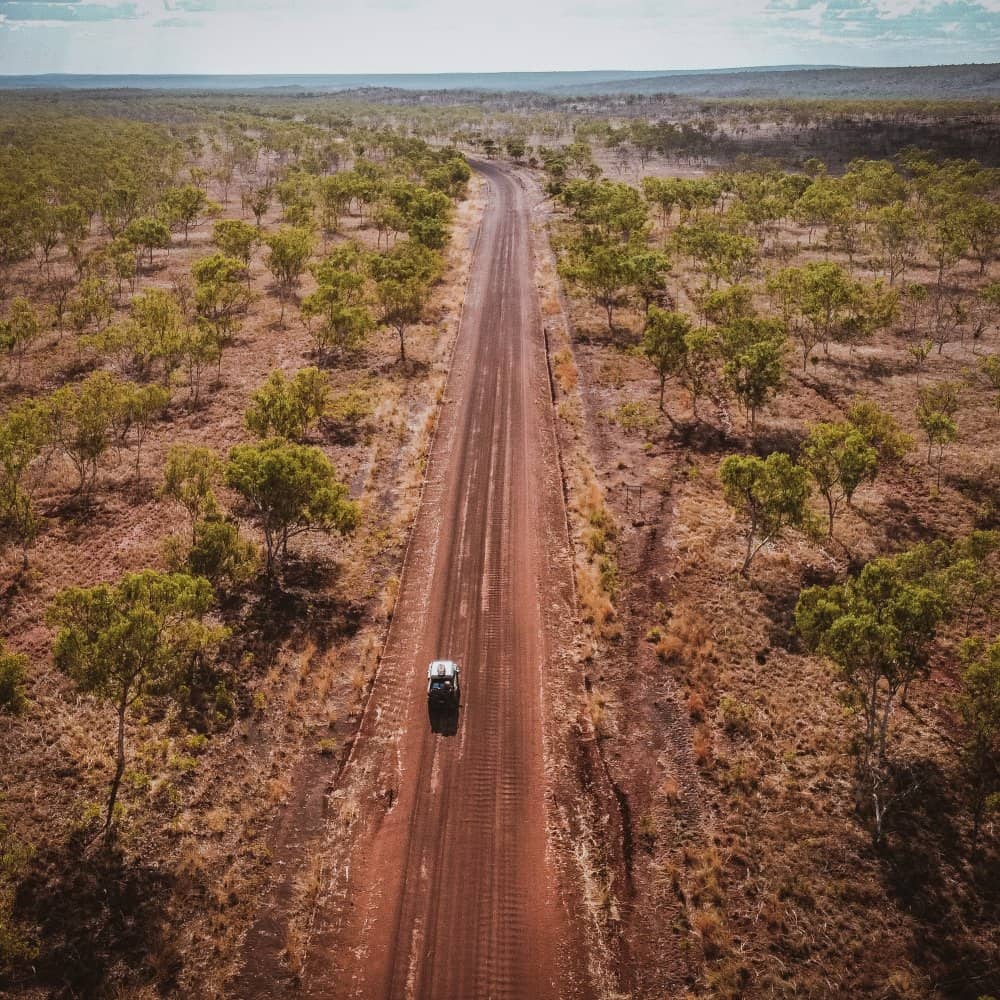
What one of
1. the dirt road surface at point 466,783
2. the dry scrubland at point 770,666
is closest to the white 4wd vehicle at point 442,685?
the dirt road surface at point 466,783

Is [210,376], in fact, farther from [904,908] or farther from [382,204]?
[382,204]

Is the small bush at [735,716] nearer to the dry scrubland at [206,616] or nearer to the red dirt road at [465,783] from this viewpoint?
the red dirt road at [465,783]

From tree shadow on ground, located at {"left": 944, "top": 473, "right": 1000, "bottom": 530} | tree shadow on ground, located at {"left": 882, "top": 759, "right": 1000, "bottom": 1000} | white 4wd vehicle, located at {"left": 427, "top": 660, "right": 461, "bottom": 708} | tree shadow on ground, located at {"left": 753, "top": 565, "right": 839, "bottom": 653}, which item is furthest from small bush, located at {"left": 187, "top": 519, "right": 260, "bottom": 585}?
tree shadow on ground, located at {"left": 944, "top": 473, "right": 1000, "bottom": 530}

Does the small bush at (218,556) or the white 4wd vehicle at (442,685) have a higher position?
the small bush at (218,556)

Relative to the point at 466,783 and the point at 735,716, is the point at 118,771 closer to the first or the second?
the point at 466,783

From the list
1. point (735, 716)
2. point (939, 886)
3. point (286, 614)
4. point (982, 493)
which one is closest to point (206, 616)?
point (286, 614)

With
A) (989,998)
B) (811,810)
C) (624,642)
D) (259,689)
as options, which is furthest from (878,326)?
(259,689)
